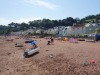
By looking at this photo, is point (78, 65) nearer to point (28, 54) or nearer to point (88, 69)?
point (88, 69)

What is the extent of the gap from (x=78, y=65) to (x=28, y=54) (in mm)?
9132

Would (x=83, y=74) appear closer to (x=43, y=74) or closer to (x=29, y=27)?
(x=43, y=74)

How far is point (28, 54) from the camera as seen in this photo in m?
23.9

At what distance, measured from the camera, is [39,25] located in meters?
144

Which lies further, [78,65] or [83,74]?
[78,65]

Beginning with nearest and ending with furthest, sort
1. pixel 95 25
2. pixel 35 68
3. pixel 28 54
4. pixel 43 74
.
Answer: pixel 43 74 < pixel 35 68 < pixel 28 54 < pixel 95 25

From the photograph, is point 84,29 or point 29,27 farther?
point 29,27

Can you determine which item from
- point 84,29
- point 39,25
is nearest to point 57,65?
point 84,29

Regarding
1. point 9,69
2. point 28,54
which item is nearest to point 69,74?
point 9,69

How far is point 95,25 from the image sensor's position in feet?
278

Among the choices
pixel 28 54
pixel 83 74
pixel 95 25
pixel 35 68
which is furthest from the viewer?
pixel 95 25

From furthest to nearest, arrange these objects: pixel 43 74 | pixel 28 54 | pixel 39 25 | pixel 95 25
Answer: pixel 39 25 < pixel 95 25 < pixel 28 54 < pixel 43 74

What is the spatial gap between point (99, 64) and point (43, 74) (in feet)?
14.2

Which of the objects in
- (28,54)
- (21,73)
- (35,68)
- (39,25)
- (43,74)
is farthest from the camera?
(39,25)
